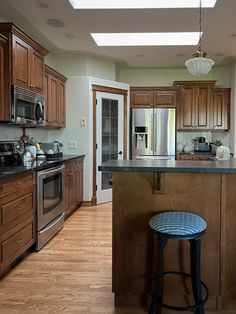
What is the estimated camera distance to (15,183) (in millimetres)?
2787

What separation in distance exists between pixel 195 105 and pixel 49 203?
154 inches

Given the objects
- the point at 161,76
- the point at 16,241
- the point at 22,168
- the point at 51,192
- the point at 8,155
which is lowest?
the point at 16,241

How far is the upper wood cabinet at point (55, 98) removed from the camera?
474cm

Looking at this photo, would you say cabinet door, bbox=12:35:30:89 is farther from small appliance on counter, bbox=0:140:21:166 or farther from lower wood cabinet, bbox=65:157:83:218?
lower wood cabinet, bbox=65:157:83:218

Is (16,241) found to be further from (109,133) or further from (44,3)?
(109,133)

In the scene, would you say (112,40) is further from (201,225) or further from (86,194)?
(201,225)

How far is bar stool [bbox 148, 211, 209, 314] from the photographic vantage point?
1.85 meters

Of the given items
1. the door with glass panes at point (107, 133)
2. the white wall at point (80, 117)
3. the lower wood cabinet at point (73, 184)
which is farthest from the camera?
the door with glass panes at point (107, 133)

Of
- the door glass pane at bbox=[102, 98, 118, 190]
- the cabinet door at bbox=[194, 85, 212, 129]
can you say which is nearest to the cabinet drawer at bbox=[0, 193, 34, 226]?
the door glass pane at bbox=[102, 98, 118, 190]

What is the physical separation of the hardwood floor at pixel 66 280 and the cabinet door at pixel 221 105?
146 inches

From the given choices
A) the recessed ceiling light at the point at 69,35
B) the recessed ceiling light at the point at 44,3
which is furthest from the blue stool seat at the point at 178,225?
the recessed ceiling light at the point at 69,35

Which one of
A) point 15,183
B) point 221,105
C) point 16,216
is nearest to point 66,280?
point 16,216

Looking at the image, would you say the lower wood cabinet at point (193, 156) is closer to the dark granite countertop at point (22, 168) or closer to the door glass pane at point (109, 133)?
the door glass pane at point (109, 133)

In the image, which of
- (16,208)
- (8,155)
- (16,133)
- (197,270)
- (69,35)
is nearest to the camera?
(197,270)
